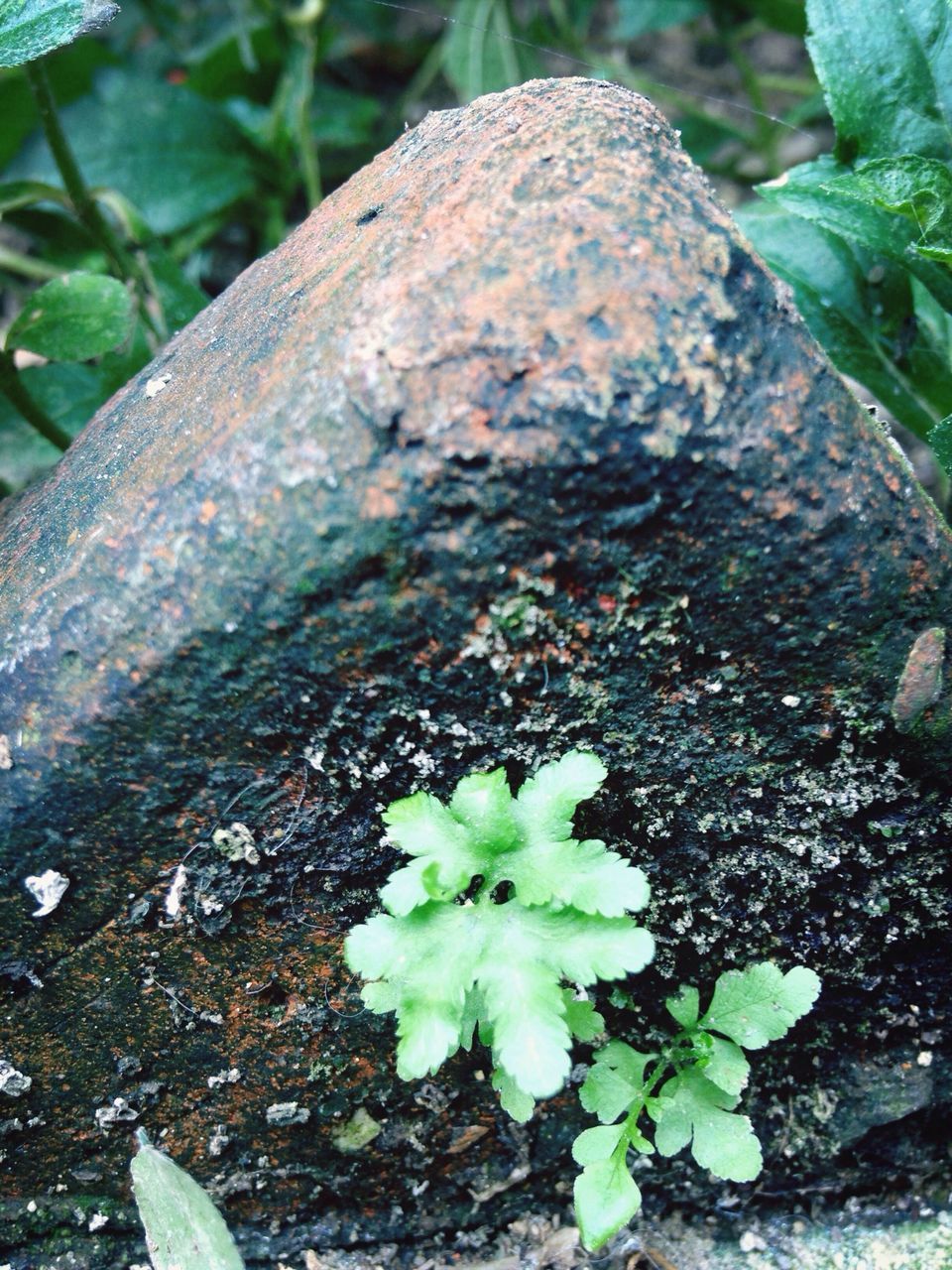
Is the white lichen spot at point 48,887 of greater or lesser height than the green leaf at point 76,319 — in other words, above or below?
below

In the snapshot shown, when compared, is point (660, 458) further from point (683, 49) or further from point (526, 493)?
point (683, 49)

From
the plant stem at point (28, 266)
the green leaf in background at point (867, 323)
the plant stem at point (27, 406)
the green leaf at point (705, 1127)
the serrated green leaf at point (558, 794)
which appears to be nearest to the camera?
the serrated green leaf at point (558, 794)

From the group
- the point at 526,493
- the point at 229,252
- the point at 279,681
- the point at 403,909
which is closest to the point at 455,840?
the point at 403,909

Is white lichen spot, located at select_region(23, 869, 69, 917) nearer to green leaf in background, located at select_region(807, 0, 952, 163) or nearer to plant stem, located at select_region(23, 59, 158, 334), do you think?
plant stem, located at select_region(23, 59, 158, 334)

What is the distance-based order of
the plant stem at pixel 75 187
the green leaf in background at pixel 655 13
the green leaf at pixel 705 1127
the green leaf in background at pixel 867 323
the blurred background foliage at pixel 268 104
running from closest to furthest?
the green leaf at pixel 705 1127
the green leaf in background at pixel 867 323
the plant stem at pixel 75 187
the blurred background foliage at pixel 268 104
the green leaf in background at pixel 655 13

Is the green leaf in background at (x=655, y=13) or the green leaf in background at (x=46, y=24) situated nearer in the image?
the green leaf in background at (x=46, y=24)

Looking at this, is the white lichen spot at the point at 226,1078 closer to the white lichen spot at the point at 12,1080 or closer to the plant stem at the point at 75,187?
the white lichen spot at the point at 12,1080

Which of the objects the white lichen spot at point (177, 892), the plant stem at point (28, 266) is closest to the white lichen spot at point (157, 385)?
the white lichen spot at point (177, 892)
